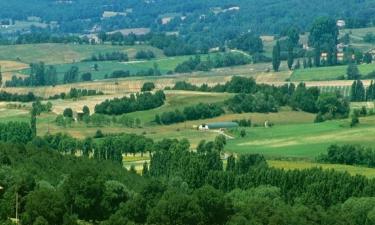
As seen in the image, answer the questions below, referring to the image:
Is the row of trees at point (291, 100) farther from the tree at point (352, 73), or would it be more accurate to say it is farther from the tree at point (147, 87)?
the tree at point (352, 73)

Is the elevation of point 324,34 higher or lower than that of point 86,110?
higher

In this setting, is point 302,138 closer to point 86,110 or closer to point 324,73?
point 86,110

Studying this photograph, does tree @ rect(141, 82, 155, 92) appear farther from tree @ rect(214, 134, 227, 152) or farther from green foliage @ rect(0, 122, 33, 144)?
tree @ rect(214, 134, 227, 152)

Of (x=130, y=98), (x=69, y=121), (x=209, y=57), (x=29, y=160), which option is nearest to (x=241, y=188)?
(x=29, y=160)

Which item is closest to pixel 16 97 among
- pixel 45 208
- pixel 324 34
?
pixel 324 34

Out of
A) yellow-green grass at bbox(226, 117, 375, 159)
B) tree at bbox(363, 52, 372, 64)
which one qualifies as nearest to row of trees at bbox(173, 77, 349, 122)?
yellow-green grass at bbox(226, 117, 375, 159)
